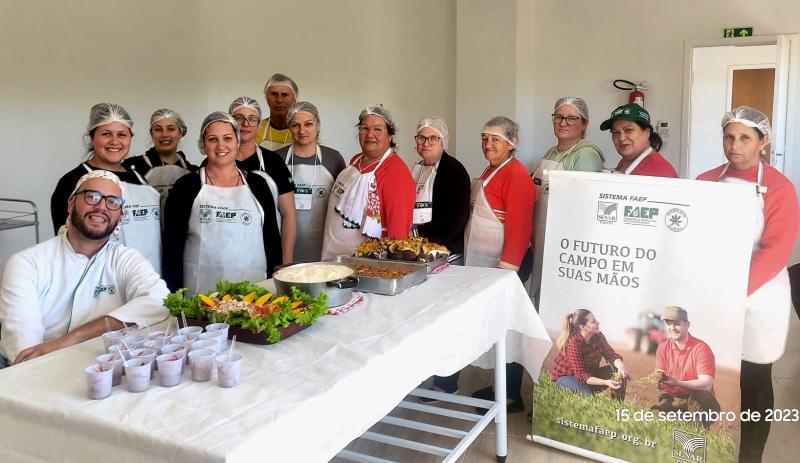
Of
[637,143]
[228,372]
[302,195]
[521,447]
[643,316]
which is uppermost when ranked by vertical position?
[637,143]

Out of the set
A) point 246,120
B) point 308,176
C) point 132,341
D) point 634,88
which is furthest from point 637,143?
point 634,88

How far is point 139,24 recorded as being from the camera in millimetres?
6113

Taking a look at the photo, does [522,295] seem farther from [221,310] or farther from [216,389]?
[216,389]

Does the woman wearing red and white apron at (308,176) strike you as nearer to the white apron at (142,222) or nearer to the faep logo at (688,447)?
the white apron at (142,222)

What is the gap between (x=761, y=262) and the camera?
2.62 meters

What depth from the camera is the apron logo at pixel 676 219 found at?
105 inches

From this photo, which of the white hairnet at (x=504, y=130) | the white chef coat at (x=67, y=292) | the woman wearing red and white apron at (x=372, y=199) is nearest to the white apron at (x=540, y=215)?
the white hairnet at (x=504, y=130)

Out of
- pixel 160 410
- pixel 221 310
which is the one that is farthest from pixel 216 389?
pixel 221 310

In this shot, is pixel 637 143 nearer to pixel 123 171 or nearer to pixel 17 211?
pixel 123 171

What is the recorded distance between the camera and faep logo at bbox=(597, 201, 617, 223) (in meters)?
2.80

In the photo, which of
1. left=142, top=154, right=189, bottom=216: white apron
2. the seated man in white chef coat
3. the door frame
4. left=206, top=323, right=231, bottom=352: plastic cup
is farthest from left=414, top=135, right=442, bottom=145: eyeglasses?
the door frame

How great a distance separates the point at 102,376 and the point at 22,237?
4.43 m

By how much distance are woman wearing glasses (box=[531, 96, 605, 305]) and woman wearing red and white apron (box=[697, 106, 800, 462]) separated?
80 centimetres

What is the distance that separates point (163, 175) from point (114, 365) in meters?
2.10
